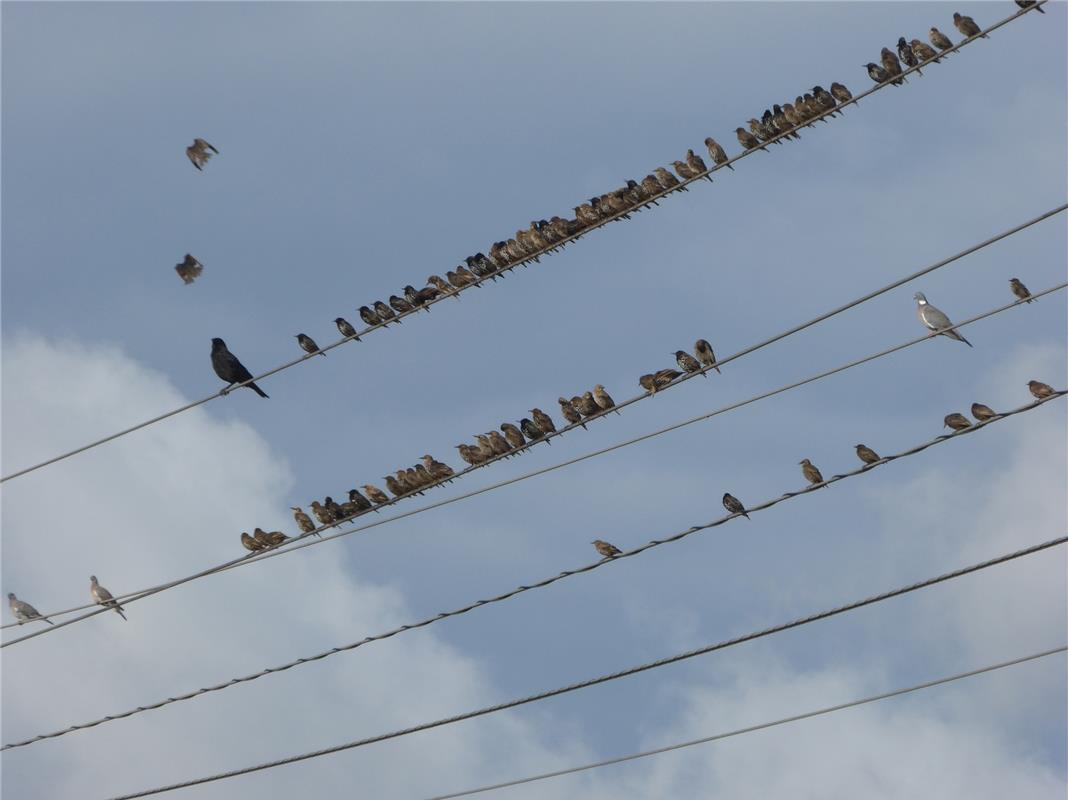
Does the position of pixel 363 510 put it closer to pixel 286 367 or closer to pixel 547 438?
pixel 547 438

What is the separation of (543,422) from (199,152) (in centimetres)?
462

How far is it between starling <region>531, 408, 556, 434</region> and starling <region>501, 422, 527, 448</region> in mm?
227

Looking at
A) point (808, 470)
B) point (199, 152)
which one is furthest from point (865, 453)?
point (199, 152)

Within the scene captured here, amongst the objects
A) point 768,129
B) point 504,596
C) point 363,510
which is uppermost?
point 768,129

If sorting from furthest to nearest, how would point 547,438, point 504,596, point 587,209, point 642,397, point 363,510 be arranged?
point 363,510 < point 587,209 < point 547,438 < point 642,397 < point 504,596

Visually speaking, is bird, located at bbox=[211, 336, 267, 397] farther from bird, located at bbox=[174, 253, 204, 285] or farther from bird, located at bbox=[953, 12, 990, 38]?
bird, located at bbox=[953, 12, 990, 38]

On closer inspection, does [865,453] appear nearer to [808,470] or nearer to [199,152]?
[808,470]

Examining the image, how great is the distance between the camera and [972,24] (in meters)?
19.3

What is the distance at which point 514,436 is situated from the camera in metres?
20.4

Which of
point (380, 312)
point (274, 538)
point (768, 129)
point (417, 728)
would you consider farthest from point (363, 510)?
point (417, 728)

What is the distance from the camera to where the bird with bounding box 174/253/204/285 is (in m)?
18.9

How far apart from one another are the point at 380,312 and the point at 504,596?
10.4 meters

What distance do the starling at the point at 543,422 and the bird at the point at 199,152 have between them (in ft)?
14.3

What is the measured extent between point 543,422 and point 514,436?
39 cm
